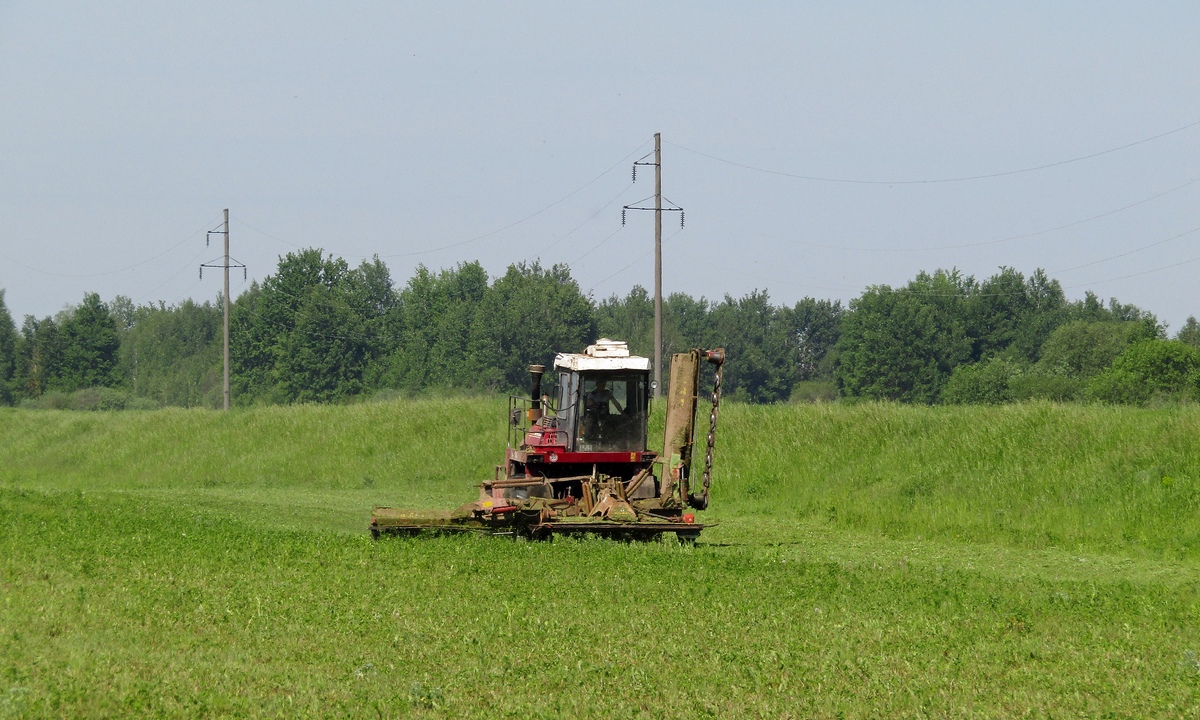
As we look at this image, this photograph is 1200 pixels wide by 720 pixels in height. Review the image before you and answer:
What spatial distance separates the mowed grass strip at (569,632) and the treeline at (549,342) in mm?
58979

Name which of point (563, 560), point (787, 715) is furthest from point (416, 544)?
point (787, 715)

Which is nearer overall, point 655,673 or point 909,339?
point 655,673

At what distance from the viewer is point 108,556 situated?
610 inches

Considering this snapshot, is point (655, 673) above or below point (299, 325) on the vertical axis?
below

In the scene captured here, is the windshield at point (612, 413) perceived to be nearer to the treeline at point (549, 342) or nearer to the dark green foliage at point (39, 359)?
the treeline at point (549, 342)

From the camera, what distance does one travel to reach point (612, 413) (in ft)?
64.8

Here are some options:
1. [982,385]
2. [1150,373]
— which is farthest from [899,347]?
[1150,373]

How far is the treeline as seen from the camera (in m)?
88.6

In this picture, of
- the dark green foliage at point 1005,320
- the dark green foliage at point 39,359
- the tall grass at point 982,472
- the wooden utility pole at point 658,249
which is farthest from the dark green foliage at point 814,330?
the tall grass at point 982,472

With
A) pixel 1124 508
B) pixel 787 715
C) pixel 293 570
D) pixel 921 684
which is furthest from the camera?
pixel 1124 508

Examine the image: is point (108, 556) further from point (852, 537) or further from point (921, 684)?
point (852, 537)

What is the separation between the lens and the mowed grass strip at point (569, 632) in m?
8.72

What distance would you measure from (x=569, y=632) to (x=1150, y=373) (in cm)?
6390

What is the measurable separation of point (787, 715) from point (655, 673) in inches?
54.0
